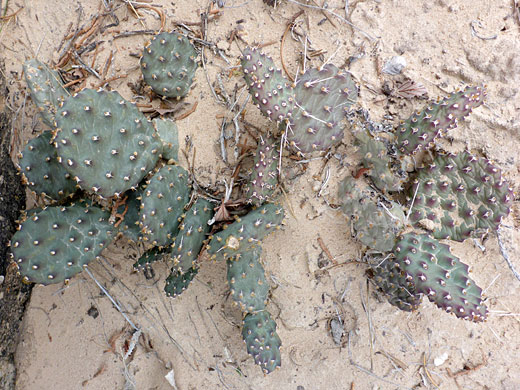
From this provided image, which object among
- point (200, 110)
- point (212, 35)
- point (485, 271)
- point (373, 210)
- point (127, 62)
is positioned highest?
point (212, 35)

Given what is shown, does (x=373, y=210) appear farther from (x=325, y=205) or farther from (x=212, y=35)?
(x=212, y=35)

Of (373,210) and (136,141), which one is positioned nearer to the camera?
(136,141)

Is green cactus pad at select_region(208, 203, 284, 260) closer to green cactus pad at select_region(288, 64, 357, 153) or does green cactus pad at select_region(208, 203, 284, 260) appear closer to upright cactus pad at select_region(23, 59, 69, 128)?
green cactus pad at select_region(288, 64, 357, 153)

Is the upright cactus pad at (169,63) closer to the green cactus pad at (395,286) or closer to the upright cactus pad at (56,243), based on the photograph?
the upright cactus pad at (56,243)

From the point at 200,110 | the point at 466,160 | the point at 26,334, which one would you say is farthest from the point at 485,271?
the point at 26,334

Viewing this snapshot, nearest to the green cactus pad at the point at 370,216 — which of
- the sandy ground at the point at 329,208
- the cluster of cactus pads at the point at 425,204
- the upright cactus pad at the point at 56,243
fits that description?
the cluster of cactus pads at the point at 425,204

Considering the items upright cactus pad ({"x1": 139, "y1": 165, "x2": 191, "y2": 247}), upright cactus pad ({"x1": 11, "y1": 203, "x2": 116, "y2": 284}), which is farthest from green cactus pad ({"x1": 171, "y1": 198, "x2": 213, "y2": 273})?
upright cactus pad ({"x1": 11, "y1": 203, "x2": 116, "y2": 284})

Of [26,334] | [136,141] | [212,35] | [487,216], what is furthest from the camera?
[26,334]
